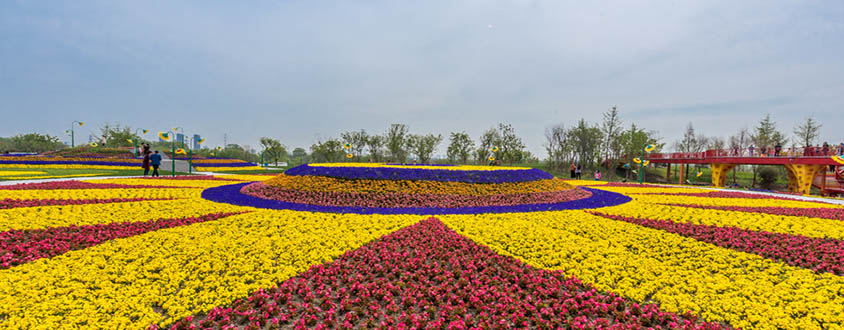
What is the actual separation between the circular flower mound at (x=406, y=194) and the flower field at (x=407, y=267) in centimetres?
47

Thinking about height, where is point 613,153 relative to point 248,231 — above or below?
above

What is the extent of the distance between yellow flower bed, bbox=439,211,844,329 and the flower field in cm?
3

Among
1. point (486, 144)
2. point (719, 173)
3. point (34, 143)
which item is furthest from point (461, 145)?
point (34, 143)

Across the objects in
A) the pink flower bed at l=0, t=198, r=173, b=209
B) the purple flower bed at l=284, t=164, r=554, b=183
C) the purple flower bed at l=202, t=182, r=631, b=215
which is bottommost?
the purple flower bed at l=202, t=182, r=631, b=215

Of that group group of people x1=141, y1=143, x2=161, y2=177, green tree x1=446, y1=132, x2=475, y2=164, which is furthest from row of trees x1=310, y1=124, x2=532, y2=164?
group of people x1=141, y1=143, x2=161, y2=177

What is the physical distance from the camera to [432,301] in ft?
13.5

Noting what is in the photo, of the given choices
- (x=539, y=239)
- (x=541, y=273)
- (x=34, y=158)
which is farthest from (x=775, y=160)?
(x=34, y=158)

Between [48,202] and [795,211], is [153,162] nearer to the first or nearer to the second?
[48,202]

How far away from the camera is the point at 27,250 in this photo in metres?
5.23

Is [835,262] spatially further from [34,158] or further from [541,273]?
[34,158]

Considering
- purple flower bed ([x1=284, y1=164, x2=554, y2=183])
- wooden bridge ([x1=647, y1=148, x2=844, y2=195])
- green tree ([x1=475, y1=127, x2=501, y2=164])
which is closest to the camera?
purple flower bed ([x1=284, y1=164, x2=554, y2=183])

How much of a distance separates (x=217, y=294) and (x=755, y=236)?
10.0 m

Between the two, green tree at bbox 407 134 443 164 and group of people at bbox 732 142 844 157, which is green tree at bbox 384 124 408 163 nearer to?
green tree at bbox 407 134 443 164

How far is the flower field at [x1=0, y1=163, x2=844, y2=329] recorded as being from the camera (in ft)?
12.1
